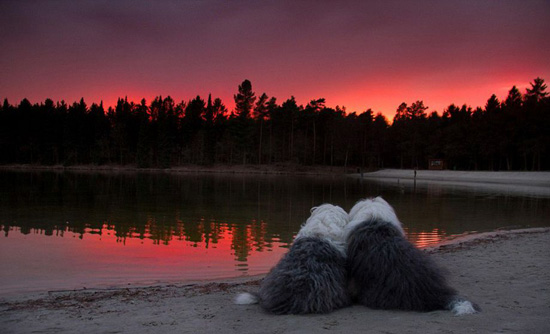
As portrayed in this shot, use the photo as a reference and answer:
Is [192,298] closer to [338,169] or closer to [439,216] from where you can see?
[439,216]

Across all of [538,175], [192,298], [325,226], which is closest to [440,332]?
[325,226]

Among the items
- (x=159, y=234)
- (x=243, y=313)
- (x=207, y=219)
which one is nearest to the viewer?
(x=243, y=313)

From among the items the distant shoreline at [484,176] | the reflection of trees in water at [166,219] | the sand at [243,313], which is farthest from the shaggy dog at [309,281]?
the distant shoreline at [484,176]

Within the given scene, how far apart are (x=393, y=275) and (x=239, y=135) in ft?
265

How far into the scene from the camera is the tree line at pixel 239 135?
7812 centimetres

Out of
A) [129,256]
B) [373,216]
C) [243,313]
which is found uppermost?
[373,216]

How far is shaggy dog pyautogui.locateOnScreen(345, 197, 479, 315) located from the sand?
147mm

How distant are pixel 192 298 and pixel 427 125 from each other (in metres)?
80.1

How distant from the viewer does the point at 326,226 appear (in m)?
5.41

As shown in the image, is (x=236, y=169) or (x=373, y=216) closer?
(x=373, y=216)

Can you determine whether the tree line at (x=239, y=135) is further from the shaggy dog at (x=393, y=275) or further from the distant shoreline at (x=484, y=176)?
the shaggy dog at (x=393, y=275)

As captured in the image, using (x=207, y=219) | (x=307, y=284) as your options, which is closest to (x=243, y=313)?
(x=307, y=284)

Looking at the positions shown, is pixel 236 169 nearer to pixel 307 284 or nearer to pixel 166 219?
pixel 166 219

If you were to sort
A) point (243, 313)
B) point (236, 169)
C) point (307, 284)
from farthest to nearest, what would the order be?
point (236, 169) < point (243, 313) < point (307, 284)
